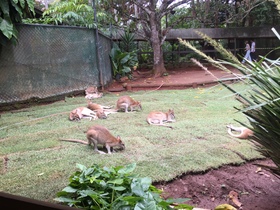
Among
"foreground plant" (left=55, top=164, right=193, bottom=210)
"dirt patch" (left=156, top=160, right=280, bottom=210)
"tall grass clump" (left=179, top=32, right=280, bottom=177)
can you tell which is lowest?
"dirt patch" (left=156, top=160, right=280, bottom=210)

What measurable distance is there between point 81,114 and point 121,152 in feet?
6.33

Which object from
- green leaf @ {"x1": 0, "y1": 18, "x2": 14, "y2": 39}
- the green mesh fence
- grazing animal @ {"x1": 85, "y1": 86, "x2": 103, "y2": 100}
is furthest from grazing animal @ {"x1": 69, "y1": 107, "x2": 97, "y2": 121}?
green leaf @ {"x1": 0, "y1": 18, "x2": 14, "y2": 39}

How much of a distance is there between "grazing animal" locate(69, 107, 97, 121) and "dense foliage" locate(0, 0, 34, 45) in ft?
7.12

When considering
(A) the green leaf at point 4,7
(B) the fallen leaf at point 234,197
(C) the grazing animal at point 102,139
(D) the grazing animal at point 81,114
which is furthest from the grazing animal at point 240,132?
(A) the green leaf at point 4,7

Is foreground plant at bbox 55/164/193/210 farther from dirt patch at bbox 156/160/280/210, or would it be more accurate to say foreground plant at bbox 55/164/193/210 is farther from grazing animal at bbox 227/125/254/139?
grazing animal at bbox 227/125/254/139

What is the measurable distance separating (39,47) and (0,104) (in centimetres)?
160

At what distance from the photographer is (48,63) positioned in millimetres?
6504

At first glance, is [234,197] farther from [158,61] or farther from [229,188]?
[158,61]

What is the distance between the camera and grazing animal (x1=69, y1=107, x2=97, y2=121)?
4783 mm

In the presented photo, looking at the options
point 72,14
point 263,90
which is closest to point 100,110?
point 263,90

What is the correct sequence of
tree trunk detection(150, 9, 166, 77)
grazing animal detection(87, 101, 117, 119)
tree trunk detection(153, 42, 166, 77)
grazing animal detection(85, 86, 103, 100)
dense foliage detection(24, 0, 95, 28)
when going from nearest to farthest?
1. grazing animal detection(87, 101, 117, 119)
2. grazing animal detection(85, 86, 103, 100)
3. dense foliage detection(24, 0, 95, 28)
4. tree trunk detection(150, 9, 166, 77)
5. tree trunk detection(153, 42, 166, 77)

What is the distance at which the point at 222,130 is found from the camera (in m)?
4.00

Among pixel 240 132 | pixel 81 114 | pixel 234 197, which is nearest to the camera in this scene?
pixel 234 197

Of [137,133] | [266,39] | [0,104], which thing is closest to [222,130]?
[137,133]
